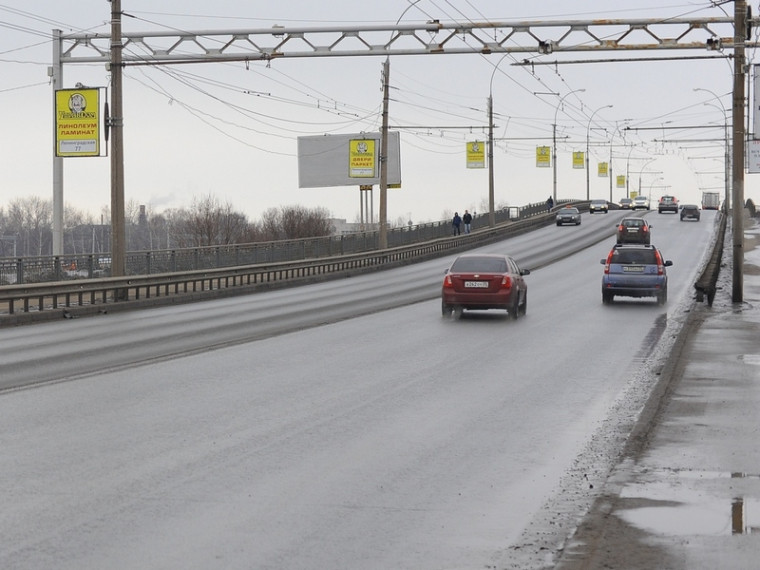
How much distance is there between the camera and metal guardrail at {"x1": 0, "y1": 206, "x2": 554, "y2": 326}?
28938mm

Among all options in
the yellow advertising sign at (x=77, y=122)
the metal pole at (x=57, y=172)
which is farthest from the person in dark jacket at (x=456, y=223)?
the yellow advertising sign at (x=77, y=122)

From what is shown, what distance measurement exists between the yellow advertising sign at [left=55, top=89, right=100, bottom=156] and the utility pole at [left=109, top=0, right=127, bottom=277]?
0.89 m

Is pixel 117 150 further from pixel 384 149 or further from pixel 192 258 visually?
pixel 384 149

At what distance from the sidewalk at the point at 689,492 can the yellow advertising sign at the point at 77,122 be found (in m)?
22.7

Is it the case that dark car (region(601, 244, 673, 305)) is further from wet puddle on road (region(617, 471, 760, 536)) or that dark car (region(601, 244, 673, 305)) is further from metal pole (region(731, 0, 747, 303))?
wet puddle on road (region(617, 471, 760, 536))

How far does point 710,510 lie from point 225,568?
3295mm

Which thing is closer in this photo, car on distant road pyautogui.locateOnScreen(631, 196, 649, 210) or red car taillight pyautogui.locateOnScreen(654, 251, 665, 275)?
red car taillight pyautogui.locateOnScreen(654, 251, 665, 275)

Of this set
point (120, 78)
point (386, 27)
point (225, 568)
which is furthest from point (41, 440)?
point (120, 78)

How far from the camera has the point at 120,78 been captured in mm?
34031

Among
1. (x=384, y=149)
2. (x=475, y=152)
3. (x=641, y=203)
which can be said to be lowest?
(x=641, y=203)

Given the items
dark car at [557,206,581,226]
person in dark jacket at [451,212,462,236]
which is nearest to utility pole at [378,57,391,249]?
person in dark jacket at [451,212,462,236]

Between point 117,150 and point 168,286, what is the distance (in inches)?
233

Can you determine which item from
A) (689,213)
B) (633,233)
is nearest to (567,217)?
(689,213)

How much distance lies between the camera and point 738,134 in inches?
1155
